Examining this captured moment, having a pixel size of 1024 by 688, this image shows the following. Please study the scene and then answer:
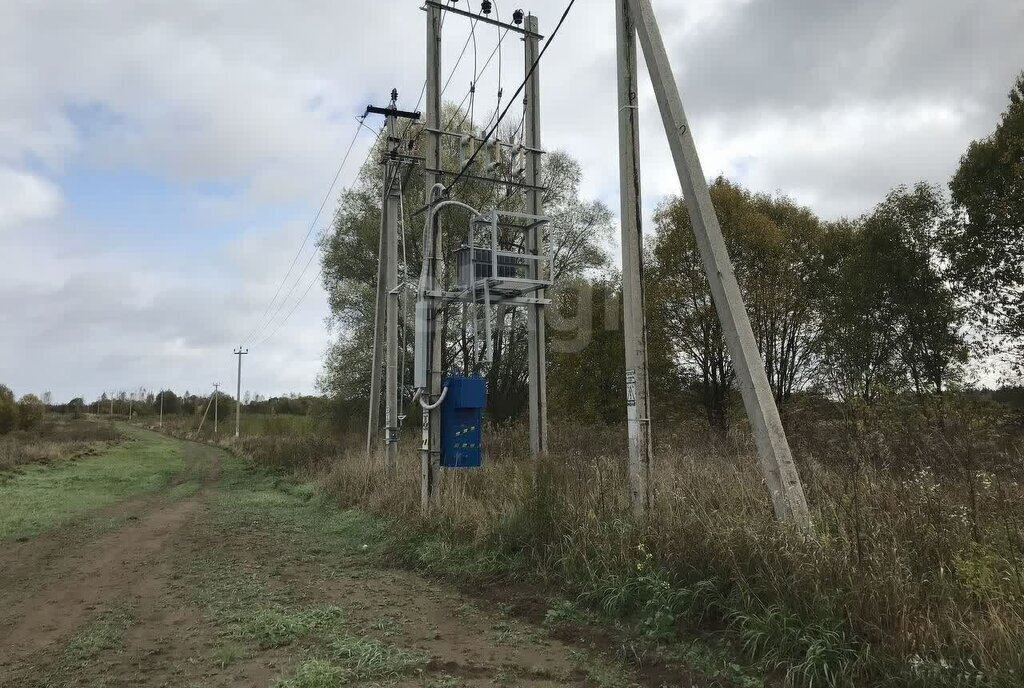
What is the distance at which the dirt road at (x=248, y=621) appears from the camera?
4250 millimetres

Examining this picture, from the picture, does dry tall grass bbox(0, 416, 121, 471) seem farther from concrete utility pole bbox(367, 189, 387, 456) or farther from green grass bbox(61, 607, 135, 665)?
green grass bbox(61, 607, 135, 665)

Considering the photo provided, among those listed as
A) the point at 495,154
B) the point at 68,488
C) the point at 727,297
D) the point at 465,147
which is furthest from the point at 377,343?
the point at 727,297

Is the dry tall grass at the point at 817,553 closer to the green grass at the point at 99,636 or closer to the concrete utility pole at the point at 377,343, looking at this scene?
the green grass at the point at 99,636

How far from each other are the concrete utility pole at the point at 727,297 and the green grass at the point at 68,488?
10.4 m

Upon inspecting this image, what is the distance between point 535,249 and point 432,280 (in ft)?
6.06

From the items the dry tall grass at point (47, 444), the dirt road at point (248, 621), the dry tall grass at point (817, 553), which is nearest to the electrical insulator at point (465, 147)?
the dry tall grass at point (817, 553)

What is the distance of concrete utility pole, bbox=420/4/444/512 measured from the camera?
955 centimetres

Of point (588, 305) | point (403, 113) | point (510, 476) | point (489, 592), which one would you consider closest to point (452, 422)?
point (510, 476)

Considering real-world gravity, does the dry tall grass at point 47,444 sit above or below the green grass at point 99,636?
above

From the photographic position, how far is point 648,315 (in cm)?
1970

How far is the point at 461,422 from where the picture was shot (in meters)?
9.67

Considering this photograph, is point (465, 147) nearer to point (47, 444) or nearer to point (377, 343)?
point (377, 343)

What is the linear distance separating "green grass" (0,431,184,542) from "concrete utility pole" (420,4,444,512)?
20.0 ft

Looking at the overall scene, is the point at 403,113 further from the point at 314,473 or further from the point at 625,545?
the point at 625,545
